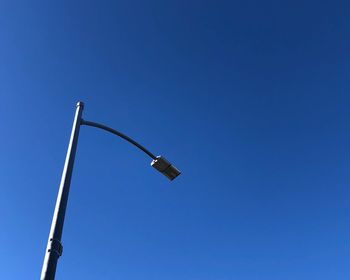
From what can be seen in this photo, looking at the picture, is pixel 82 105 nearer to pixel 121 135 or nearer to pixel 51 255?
pixel 121 135

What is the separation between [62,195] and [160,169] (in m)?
2.86

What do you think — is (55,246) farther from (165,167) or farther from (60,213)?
(165,167)

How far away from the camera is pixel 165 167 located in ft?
29.4

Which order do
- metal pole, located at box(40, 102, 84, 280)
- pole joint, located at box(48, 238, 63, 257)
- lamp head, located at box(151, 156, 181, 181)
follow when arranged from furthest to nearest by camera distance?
lamp head, located at box(151, 156, 181, 181) → pole joint, located at box(48, 238, 63, 257) → metal pole, located at box(40, 102, 84, 280)

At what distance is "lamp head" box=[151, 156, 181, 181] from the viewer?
891cm

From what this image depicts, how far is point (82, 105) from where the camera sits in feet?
26.7

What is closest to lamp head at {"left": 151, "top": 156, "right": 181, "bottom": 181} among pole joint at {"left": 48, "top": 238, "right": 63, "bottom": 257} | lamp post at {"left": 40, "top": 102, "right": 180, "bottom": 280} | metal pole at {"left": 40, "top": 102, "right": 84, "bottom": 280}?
lamp post at {"left": 40, "top": 102, "right": 180, "bottom": 280}

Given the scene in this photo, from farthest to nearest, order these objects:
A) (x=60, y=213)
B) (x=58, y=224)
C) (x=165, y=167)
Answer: (x=165, y=167) → (x=60, y=213) → (x=58, y=224)

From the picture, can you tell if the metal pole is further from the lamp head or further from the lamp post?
the lamp head

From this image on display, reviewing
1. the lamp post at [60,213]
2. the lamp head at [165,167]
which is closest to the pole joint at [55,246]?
the lamp post at [60,213]

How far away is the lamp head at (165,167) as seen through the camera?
8.91 meters

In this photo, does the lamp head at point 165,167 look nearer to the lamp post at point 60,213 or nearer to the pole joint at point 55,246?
the lamp post at point 60,213

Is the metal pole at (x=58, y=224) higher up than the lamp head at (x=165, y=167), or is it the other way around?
the lamp head at (x=165, y=167)

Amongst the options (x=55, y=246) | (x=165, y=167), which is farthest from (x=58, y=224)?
(x=165, y=167)
